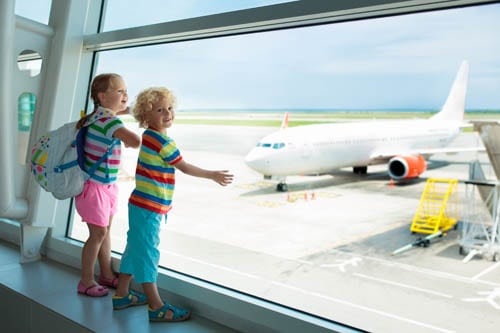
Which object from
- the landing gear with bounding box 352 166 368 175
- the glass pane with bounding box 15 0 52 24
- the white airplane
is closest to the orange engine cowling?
the white airplane

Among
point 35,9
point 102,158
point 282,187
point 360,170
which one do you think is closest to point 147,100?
point 102,158

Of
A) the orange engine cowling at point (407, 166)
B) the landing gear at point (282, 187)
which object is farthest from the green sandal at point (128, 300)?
the orange engine cowling at point (407, 166)

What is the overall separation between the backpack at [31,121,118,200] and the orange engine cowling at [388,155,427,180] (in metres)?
4.84

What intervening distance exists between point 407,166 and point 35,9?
502 cm

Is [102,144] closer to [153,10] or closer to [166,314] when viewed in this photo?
[166,314]

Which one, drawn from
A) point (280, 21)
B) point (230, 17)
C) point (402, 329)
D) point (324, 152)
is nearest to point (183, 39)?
point (230, 17)

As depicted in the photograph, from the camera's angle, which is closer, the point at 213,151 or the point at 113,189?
the point at 113,189

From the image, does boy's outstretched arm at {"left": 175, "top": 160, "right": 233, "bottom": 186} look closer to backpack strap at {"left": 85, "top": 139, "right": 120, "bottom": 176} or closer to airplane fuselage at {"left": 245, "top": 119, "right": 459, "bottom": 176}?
backpack strap at {"left": 85, "top": 139, "right": 120, "bottom": 176}

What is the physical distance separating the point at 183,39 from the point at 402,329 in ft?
4.30

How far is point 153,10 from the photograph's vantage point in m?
2.14

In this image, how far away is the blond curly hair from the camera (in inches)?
55.2

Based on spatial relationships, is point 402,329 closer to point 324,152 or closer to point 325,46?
point 325,46

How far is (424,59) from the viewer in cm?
201

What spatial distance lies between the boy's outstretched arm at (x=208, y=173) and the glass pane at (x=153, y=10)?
0.78m
